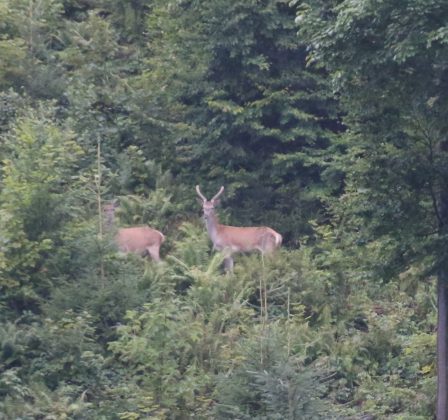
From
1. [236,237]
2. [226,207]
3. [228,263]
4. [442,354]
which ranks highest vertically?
[226,207]

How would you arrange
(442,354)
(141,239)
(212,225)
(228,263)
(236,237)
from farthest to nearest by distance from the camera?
(212,225) → (236,237) → (228,263) → (141,239) → (442,354)

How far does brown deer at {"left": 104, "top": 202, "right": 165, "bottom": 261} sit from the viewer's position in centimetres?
1850

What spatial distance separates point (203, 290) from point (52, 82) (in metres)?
7.26

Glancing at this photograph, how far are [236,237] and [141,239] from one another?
171cm

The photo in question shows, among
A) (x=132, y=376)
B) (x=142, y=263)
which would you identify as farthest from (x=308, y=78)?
(x=132, y=376)

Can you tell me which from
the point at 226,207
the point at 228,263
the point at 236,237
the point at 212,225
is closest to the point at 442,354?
the point at 228,263

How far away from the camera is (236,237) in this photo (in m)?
19.4

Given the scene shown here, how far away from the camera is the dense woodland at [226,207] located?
13.3 m

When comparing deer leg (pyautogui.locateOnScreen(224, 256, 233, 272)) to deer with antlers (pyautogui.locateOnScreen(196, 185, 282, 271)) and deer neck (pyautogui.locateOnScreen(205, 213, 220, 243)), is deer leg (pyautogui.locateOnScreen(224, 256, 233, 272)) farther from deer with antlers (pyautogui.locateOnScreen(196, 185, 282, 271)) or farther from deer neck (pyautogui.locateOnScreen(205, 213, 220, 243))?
deer neck (pyautogui.locateOnScreen(205, 213, 220, 243))

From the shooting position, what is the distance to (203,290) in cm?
1705

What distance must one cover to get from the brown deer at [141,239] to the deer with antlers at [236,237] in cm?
106

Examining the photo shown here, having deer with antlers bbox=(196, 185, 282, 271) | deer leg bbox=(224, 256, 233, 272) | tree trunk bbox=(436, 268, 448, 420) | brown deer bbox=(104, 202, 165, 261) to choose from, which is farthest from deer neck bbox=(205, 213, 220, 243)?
tree trunk bbox=(436, 268, 448, 420)

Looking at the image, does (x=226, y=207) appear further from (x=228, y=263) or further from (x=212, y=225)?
(x=228, y=263)

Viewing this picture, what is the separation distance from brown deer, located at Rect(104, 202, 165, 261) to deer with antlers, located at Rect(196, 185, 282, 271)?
106 centimetres
